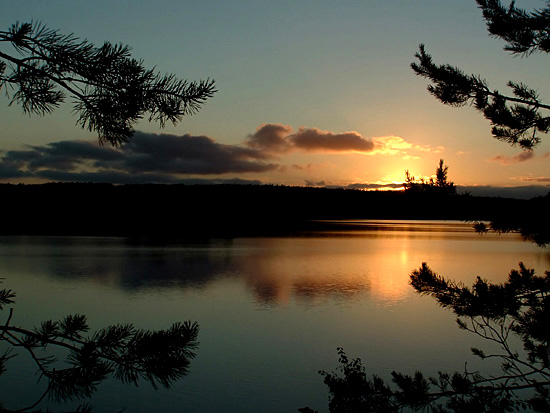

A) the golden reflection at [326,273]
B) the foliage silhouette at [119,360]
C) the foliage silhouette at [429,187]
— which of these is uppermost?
the foliage silhouette at [429,187]

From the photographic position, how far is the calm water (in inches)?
313

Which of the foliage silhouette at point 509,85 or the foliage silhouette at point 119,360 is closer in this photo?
the foliage silhouette at point 119,360

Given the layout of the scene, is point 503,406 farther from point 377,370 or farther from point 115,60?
point 377,370

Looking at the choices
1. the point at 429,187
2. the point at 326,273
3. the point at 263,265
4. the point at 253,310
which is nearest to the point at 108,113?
the point at 429,187

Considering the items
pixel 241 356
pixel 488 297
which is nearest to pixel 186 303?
pixel 241 356

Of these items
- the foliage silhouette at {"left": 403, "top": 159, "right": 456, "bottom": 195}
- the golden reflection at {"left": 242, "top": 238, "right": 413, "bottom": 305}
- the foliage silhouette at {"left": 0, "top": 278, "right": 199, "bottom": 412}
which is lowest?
the golden reflection at {"left": 242, "top": 238, "right": 413, "bottom": 305}

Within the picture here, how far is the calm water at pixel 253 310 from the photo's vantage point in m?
7.95

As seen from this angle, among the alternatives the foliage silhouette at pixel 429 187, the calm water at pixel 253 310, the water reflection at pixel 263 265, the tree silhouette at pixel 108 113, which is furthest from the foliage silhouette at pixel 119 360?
the water reflection at pixel 263 265

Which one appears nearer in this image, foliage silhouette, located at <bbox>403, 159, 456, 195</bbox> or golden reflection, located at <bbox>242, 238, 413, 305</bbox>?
foliage silhouette, located at <bbox>403, 159, 456, 195</bbox>

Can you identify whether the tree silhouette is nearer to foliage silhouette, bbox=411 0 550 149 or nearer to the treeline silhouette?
foliage silhouette, bbox=411 0 550 149

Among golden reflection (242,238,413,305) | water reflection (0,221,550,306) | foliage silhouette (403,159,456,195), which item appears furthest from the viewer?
water reflection (0,221,550,306)

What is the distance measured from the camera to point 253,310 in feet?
47.2

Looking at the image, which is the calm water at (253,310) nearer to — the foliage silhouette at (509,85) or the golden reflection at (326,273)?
the golden reflection at (326,273)

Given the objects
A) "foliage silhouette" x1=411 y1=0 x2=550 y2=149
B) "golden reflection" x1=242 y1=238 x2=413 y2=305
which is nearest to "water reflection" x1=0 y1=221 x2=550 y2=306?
"golden reflection" x1=242 y1=238 x2=413 y2=305
